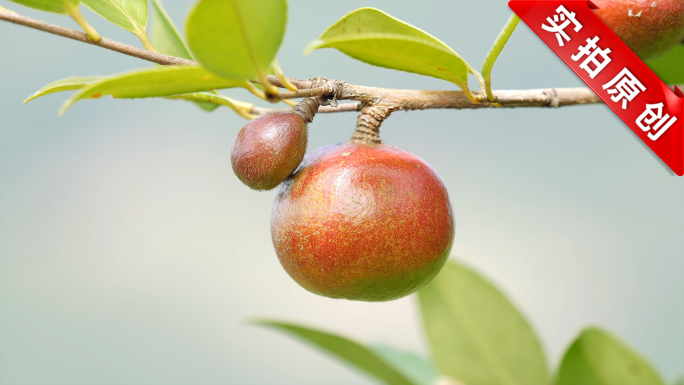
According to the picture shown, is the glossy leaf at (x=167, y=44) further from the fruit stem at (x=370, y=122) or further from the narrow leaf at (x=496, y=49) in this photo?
the narrow leaf at (x=496, y=49)

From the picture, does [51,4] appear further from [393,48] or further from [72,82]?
[393,48]

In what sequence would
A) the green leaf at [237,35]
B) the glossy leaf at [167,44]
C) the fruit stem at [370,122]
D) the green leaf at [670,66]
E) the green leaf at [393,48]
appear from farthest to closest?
the green leaf at [670,66] < the glossy leaf at [167,44] < the fruit stem at [370,122] < the green leaf at [393,48] < the green leaf at [237,35]

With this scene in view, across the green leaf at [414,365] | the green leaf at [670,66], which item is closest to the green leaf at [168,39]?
the green leaf at [414,365]

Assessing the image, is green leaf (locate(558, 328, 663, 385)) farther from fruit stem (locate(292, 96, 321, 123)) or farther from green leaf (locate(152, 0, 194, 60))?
green leaf (locate(152, 0, 194, 60))

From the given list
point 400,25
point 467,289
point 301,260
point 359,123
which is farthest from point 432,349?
point 400,25

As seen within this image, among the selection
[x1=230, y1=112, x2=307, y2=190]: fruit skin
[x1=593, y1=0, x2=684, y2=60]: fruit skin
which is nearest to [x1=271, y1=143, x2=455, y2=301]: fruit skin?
[x1=230, y1=112, x2=307, y2=190]: fruit skin

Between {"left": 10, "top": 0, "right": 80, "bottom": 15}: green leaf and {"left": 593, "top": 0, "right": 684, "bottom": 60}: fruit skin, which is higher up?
{"left": 593, "top": 0, "right": 684, "bottom": 60}: fruit skin
